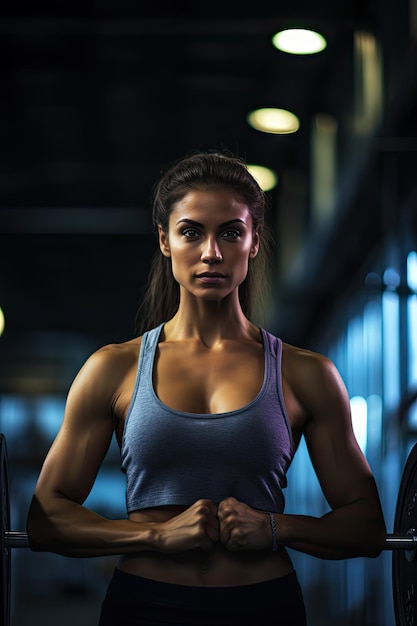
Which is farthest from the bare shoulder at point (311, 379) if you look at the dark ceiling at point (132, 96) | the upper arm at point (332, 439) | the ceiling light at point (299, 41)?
the ceiling light at point (299, 41)

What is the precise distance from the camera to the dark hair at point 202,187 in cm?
177

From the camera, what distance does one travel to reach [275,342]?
1.79 m

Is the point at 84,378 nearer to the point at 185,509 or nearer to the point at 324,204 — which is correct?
the point at 185,509

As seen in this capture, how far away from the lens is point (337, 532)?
163 cm

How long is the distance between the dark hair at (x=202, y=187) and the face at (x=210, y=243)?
3 centimetres

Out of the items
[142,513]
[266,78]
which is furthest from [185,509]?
[266,78]

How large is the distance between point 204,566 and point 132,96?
186 inches

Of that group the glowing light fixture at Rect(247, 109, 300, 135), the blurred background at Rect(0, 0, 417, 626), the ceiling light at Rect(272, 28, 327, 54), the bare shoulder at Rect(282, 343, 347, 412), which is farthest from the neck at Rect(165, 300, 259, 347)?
the glowing light fixture at Rect(247, 109, 300, 135)

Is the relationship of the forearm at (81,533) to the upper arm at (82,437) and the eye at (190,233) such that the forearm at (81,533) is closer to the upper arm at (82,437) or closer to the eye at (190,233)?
the upper arm at (82,437)

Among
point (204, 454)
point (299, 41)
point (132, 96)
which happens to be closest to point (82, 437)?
point (204, 454)

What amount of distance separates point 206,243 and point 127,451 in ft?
1.15

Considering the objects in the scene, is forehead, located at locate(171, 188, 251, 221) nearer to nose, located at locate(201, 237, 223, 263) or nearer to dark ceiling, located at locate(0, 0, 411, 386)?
nose, located at locate(201, 237, 223, 263)

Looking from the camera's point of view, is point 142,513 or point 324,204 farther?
point 324,204

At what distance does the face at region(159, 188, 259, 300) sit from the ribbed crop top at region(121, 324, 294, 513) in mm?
201
